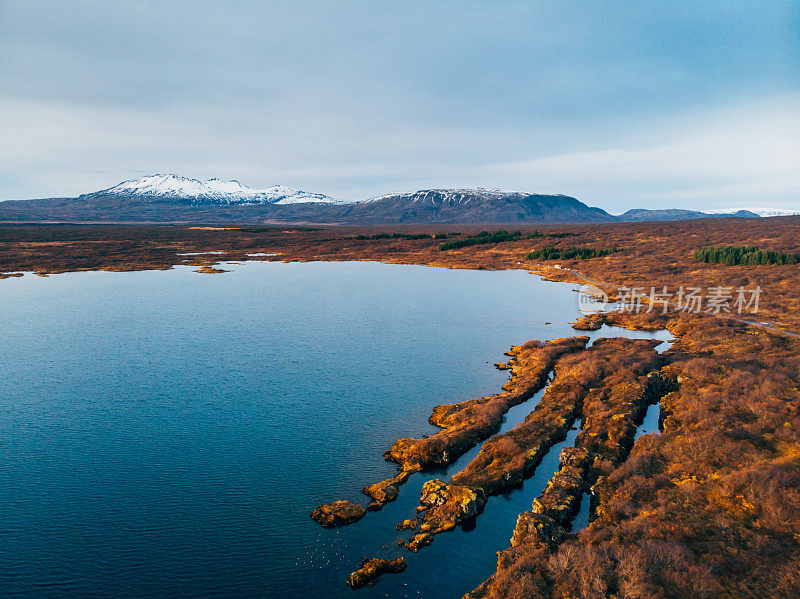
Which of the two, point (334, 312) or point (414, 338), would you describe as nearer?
point (414, 338)

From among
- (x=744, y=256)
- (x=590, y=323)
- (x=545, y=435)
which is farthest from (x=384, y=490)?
(x=744, y=256)

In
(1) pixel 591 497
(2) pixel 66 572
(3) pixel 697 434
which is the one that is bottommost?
(2) pixel 66 572

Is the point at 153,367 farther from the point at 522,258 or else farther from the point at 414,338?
the point at 522,258

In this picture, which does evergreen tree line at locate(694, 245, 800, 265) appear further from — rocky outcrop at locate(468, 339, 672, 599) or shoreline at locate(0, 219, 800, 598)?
rocky outcrop at locate(468, 339, 672, 599)

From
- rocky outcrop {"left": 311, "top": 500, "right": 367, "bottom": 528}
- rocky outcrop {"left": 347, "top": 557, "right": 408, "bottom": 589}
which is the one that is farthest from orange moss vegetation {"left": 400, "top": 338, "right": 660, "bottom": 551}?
rocky outcrop {"left": 311, "top": 500, "right": 367, "bottom": 528}

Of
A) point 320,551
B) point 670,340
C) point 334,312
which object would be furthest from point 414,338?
point 320,551

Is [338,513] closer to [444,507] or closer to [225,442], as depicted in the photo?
[444,507]
